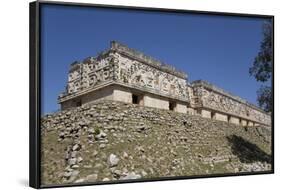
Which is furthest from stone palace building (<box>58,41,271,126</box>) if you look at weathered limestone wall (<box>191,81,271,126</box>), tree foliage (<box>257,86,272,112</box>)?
tree foliage (<box>257,86,272,112</box>)

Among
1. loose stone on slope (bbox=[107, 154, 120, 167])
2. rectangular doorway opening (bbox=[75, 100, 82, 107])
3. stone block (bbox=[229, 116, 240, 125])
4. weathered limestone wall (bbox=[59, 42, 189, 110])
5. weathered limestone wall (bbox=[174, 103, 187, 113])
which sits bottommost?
loose stone on slope (bbox=[107, 154, 120, 167])

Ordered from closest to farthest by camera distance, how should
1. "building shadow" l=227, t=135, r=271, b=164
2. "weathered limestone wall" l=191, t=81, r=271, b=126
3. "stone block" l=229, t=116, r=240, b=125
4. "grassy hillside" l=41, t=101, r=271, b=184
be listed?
"grassy hillside" l=41, t=101, r=271, b=184, "weathered limestone wall" l=191, t=81, r=271, b=126, "building shadow" l=227, t=135, r=271, b=164, "stone block" l=229, t=116, r=240, b=125

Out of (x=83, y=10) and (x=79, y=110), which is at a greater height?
(x=83, y=10)

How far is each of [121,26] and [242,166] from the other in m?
2.79

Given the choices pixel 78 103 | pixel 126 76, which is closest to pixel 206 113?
pixel 126 76

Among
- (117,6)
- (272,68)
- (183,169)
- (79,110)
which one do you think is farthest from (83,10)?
(272,68)

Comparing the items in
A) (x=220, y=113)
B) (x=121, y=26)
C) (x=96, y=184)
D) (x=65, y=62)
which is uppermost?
(x=121, y=26)

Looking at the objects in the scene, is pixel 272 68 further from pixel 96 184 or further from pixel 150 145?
pixel 96 184

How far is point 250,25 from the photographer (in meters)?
9.07

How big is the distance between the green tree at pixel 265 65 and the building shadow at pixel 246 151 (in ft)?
1.99

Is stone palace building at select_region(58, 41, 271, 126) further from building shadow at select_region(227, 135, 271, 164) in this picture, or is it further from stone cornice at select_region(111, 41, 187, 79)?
building shadow at select_region(227, 135, 271, 164)

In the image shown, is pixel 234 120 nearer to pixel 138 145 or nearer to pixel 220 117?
pixel 220 117

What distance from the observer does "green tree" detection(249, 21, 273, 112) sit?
9086 millimetres

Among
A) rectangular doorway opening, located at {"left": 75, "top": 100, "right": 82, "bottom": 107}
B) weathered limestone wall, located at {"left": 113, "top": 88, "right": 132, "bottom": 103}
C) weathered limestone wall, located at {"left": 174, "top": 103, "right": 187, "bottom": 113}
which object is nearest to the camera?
rectangular doorway opening, located at {"left": 75, "top": 100, "right": 82, "bottom": 107}
